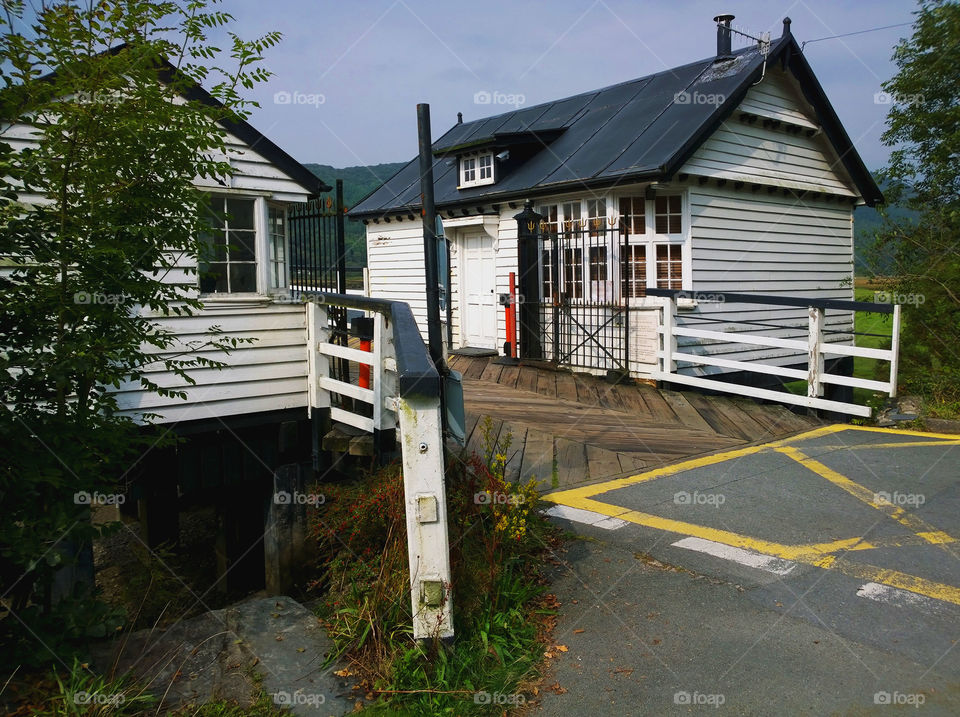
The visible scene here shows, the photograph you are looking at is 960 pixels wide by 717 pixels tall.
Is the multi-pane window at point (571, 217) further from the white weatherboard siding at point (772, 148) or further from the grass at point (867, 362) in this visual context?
the grass at point (867, 362)

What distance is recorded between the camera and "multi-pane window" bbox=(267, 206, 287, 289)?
9742mm

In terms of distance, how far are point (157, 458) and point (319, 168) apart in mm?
71604

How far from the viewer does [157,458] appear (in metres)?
8.52

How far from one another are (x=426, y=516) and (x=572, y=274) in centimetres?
984

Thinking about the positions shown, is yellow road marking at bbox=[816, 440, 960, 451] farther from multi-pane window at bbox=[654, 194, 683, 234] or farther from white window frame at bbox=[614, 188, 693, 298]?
multi-pane window at bbox=[654, 194, 683, 234]

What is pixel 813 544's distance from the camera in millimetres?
5266

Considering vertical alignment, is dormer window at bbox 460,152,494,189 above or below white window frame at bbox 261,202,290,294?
above

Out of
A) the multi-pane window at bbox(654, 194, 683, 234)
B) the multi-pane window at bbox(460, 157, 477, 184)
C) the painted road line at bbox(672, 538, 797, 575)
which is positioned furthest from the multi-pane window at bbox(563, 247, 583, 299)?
the painted road line at bbox(672, 538, 797, 575)

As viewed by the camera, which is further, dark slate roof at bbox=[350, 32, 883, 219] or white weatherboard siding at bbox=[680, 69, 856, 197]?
white weatherboard siding at bbox=[680, 69, 856, 197]

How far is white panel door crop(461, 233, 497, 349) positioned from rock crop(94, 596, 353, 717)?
36.2 feet

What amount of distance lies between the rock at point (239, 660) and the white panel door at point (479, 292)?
11.0 metres

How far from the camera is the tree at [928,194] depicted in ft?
35.0

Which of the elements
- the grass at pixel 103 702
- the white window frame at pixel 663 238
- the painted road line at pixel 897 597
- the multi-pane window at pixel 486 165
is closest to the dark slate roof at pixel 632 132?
the multi-pane window at pixel 486 165

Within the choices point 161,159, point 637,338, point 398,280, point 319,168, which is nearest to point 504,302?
point 637,338
